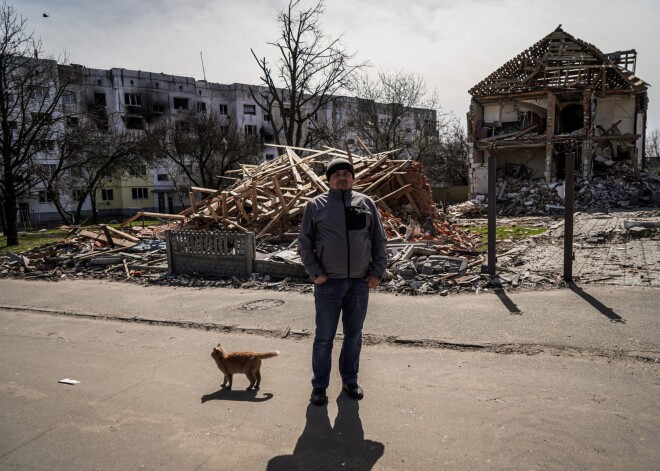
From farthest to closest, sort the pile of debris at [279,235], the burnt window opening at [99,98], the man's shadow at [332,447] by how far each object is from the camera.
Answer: the burnt window opening at [99,98] < the pile of debris at [279,235] < the man's shadow at [332,447]

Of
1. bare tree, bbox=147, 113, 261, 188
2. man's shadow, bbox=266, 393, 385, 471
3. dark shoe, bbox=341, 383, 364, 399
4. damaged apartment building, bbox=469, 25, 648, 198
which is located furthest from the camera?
bare tree, bbox=147, 113, 261, 188

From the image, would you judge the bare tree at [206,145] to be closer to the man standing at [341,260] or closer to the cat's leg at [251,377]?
the cat's leg at [251,377]

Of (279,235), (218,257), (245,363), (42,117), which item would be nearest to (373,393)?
(245,363)

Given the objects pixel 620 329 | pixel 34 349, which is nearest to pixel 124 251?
pixel 34 349

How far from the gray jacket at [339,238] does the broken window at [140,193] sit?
5161 cm

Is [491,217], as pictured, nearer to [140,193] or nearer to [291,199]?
[291,199]

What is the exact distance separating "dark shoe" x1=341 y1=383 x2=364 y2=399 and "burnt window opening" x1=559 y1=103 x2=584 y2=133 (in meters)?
34.5

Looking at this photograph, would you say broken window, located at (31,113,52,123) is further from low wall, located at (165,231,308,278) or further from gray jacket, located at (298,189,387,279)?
gray jacket, located at (298,189,387,279)

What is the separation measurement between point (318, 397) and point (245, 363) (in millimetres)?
813

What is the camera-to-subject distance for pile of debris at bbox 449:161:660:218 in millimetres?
26406

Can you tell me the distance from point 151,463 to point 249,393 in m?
1.22

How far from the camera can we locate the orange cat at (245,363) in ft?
14.6

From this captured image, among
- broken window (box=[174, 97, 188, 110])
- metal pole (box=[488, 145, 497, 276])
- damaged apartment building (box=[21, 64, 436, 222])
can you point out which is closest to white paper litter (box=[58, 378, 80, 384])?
metal pole (box=[488, 145, 497, 276])

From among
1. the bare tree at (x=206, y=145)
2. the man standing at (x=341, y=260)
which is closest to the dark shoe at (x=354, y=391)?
the man standing at (x=341, y=260)
